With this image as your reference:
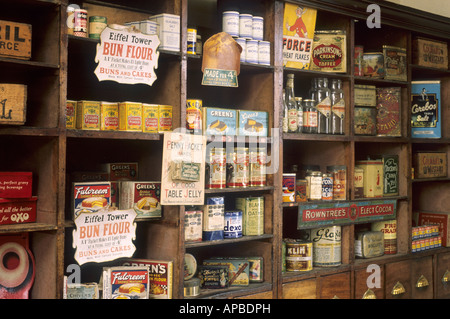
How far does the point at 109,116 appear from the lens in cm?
261

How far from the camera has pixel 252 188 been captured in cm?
307

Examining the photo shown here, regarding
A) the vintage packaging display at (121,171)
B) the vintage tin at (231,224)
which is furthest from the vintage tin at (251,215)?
the vintage packaging display at (121,171)

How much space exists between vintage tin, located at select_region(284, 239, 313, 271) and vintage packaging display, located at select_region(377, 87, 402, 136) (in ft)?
3.51

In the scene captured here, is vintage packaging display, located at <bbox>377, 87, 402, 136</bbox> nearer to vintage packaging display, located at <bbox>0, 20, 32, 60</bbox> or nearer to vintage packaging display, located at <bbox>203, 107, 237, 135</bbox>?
vintage packaging display, located at <bbox>203, 107, 237, 135</bbox>

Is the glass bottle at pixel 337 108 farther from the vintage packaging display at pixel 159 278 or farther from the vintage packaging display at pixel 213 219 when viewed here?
the vintage packaging display at pixel 159 278

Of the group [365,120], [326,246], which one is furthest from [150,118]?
[365,120]

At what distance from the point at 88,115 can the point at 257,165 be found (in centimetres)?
107

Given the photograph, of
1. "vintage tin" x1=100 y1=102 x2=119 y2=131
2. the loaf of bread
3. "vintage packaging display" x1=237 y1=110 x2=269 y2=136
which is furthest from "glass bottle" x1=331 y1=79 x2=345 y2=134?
"vintage tin" x1=100 y1=102 x2=119 y2=131

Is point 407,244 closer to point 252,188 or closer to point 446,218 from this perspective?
point 446,218

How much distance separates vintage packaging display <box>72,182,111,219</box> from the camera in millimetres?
2516

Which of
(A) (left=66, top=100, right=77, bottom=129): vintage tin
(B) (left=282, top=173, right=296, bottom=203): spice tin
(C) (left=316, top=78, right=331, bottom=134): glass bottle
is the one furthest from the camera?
(C) (left=316, top=78, right=331, bottom=134): glass bottle

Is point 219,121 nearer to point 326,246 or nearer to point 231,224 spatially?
point 231,224

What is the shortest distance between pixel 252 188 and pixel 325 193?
635mm

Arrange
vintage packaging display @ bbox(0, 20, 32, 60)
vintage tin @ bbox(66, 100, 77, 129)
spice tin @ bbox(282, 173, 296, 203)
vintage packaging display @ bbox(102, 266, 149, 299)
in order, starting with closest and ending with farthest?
vintage packaging display @ bbox(0, 20, 32, 60), vintage tin @ bbox(66, 100, 77, 129), vintage packaging display @ bbox(102, 266, 149, 299), spice tin @ bbox(282, 173, 296, 203)
